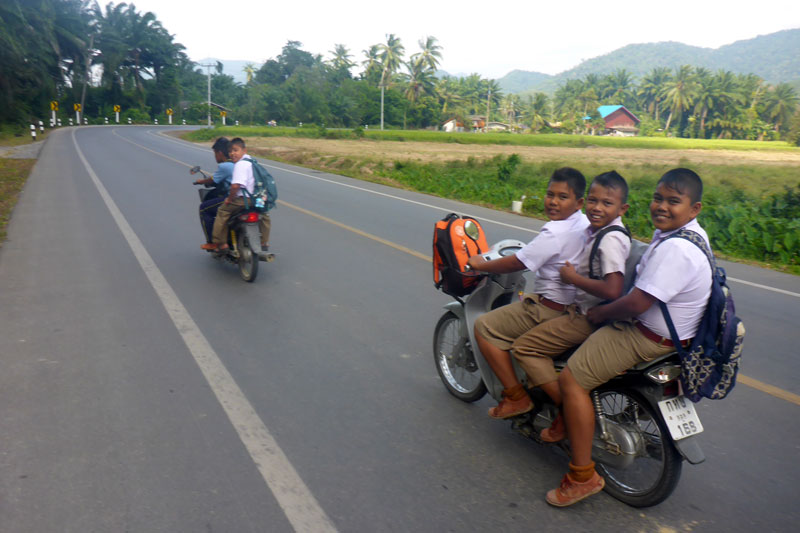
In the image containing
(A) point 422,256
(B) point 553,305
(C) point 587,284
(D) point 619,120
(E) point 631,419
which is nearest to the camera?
(C) point 587,284

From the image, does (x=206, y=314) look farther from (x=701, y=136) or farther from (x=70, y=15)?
(x=701, y=136)

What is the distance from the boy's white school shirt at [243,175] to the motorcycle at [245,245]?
0.98 feet

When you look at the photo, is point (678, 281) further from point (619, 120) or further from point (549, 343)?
point (619, 120)

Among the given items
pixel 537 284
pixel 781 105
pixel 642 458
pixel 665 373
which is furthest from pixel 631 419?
pixel 781 105

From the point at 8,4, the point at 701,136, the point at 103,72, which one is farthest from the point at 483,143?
the point at 701,136

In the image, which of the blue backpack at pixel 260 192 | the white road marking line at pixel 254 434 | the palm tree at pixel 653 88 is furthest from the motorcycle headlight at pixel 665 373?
the palm tree at pixel 653 88

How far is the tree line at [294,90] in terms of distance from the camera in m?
66.2

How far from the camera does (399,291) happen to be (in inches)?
282

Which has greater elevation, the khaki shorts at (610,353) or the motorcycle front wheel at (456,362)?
the khaki shorts at (610,353)

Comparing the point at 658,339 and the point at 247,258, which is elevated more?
the point at 658,339

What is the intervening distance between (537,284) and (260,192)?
4872mm

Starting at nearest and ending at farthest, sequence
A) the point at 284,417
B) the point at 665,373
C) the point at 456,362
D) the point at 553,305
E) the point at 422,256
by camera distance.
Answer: the point at 665,373, the point at 553,305, the point at 284,417, the point at 456,362, the point at 422,256

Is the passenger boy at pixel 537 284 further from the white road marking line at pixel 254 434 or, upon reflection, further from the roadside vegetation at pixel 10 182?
the roadside vegetation at pixel 10 182

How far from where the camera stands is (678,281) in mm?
2834
